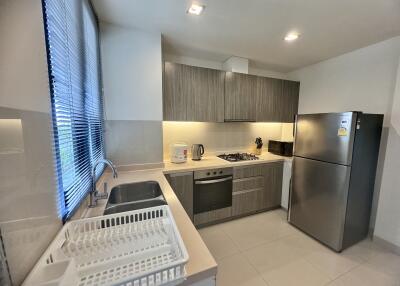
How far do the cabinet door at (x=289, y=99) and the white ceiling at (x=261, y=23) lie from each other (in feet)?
1.95

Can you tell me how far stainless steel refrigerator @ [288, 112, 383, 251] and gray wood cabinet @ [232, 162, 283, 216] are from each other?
0.44 m

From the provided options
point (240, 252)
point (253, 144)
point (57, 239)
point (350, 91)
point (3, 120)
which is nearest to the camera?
point (3, 120)

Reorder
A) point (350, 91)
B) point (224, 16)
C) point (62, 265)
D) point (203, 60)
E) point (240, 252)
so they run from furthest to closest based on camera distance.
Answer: point (203, 60), point (350, 91), point (240, 252), point (224, 16), point (62, 265)

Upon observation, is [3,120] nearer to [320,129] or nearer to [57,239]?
[57,239]

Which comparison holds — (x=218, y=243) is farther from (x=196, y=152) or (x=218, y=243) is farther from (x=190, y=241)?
(x=190, y=241)

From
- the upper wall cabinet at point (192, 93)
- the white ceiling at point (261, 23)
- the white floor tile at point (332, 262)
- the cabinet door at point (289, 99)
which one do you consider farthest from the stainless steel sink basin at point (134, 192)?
the cabinet door at point (289, 99)

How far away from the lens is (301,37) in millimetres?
1885

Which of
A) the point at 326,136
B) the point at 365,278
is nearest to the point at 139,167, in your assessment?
the point at 326,136

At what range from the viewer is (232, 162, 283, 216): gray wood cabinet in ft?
7.59

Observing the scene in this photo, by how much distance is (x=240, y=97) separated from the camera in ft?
8.14

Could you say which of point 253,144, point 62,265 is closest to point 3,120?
point 62,265

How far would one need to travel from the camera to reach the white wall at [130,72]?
69.6 inches

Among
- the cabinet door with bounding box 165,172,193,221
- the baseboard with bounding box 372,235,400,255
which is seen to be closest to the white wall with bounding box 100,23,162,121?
the cabinet door with bounding box 165,172,193,221

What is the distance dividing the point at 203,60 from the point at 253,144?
5.52 ft
